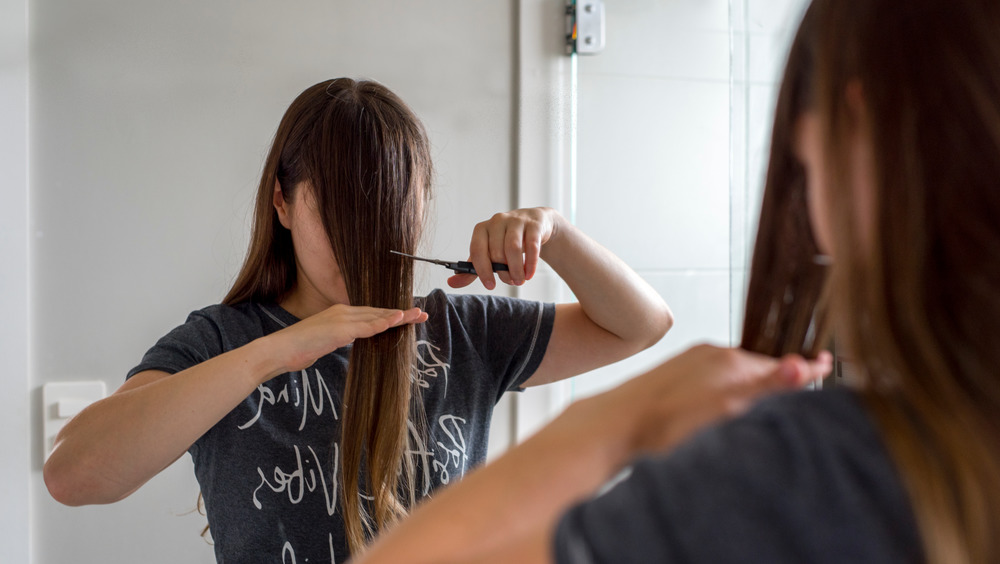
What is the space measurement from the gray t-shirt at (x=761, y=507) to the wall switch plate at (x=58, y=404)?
1.07m

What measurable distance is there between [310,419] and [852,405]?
2.32ft

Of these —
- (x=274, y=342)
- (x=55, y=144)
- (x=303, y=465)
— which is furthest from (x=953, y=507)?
(x=55, y=144)

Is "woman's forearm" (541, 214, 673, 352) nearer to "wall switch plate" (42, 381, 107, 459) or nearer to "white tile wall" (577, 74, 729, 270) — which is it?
"white tile wall" (577, 74, 729, 270)

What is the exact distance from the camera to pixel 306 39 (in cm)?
121

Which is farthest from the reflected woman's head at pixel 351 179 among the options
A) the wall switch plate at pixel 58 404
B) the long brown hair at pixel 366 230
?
the wall switch plate at pixel 58 404

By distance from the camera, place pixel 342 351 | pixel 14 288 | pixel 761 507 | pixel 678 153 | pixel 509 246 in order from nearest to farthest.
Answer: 1. pixel 761 507
2. pixel 509 246
3. pixel 342 351
4. pixel 14 288
5. pixel 678 153

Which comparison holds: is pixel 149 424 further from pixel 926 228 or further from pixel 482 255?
pixel 926 228

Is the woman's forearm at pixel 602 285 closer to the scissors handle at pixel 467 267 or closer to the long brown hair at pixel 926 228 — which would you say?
the scissors handle at pixel 467 267

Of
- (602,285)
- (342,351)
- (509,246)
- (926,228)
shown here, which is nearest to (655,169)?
(602,285)

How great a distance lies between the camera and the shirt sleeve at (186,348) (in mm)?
814

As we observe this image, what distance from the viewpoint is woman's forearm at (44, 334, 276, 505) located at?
2.37 ft

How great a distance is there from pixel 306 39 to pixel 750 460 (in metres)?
1.13

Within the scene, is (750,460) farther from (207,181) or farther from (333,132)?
(207,181)

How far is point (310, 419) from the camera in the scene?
0.88 m
